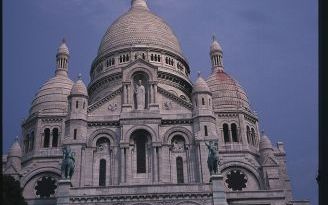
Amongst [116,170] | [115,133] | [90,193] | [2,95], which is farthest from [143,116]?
Answer: [2,95]

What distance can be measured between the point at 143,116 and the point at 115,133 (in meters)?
2.35

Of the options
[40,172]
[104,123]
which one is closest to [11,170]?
[40,172]

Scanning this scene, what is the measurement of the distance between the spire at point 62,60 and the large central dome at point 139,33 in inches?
170

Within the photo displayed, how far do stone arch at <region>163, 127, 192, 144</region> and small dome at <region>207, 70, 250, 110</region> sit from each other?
10549 mm

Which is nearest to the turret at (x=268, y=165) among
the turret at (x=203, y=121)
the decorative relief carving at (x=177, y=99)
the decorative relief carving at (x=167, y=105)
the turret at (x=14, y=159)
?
the turret at (x=203, y=121)

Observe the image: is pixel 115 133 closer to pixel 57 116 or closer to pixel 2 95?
pixel 57 116

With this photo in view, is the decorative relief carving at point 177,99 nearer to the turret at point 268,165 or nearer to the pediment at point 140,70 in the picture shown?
the pediment at point 140,70

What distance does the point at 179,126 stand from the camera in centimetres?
3488

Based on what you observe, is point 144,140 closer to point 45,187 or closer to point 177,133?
point 177,133

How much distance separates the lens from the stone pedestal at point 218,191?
29041 millimetres

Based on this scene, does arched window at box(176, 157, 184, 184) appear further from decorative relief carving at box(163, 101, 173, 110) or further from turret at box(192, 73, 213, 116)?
decorative relief carving at box(163, 101, 173, 110)

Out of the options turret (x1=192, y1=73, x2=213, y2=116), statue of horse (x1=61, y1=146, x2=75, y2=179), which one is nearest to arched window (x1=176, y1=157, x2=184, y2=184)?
turret (x1=192, y1=73, x2=213, y2=116)

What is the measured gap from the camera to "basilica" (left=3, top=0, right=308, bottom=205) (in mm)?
30031

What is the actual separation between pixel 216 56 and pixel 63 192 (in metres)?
27.4
